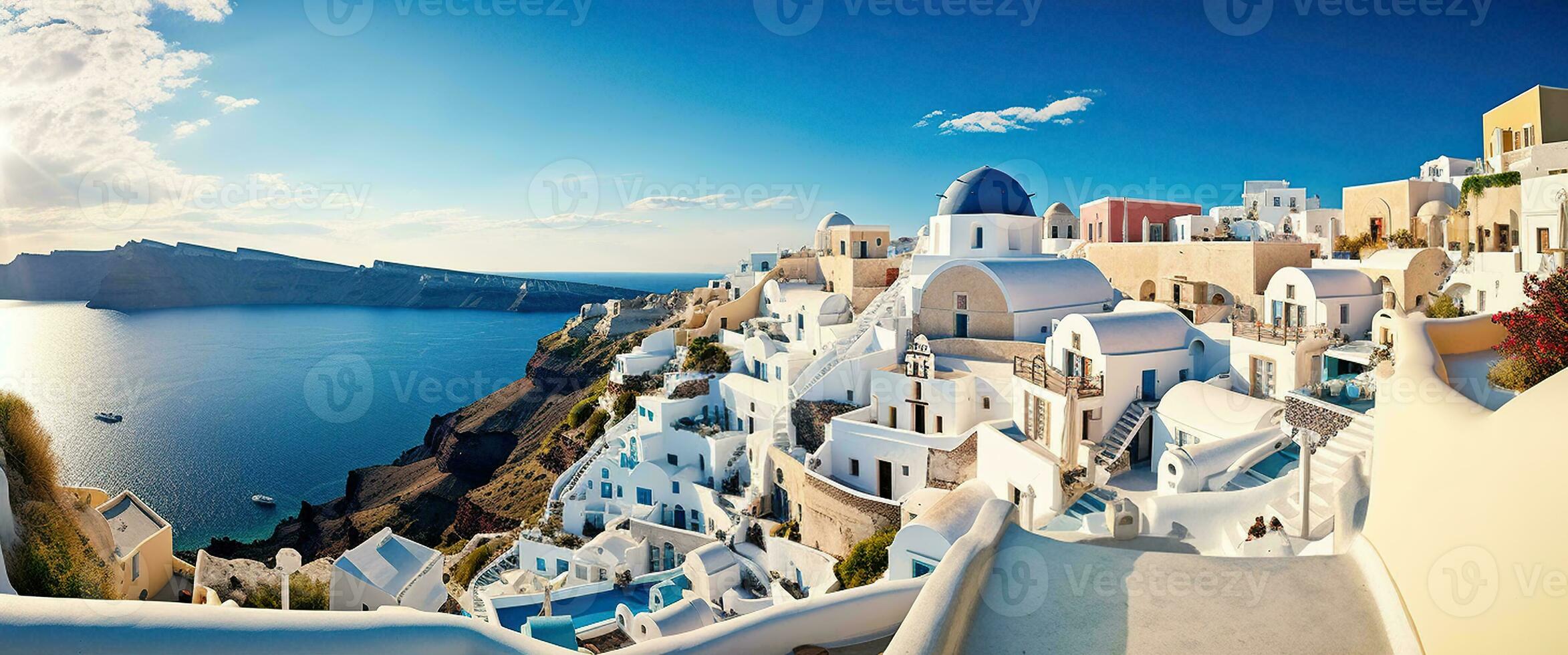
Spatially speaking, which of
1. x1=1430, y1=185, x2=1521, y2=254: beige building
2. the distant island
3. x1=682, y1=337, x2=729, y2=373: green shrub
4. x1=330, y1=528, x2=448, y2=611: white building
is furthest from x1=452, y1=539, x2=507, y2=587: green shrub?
the distant island

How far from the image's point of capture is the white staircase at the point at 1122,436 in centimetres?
1430

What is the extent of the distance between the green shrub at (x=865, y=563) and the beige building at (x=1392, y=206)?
1615 cm

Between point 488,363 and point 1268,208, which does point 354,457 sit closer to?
point 488,363

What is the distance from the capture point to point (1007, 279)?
67.8 feet

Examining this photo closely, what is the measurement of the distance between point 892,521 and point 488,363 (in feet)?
246

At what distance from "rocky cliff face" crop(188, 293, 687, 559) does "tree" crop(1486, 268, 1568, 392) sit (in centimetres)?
2900

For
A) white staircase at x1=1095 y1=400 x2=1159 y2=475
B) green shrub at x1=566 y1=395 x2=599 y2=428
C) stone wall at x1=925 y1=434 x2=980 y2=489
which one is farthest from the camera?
green shrub at x1=566 y1=395 x2=599 y2=428

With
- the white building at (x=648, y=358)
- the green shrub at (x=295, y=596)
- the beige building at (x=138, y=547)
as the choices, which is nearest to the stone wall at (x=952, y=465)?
the green shrub at (x=295, y=596)

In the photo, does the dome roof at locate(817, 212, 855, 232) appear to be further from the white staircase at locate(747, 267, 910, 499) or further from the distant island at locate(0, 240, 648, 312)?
the distant island at locate(0, 240, 648, 312)

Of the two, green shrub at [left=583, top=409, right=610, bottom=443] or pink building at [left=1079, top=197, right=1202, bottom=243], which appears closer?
pink building at [left=1079, top=197, right=1202, bottom=243]

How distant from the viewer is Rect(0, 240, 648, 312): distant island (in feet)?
312

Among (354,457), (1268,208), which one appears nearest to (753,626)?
(1268,208)

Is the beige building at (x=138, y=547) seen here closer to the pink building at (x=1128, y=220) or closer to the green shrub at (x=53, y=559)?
the green shrub at (x=53, y=559)

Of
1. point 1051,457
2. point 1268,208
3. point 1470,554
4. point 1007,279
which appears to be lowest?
point 1051,457
